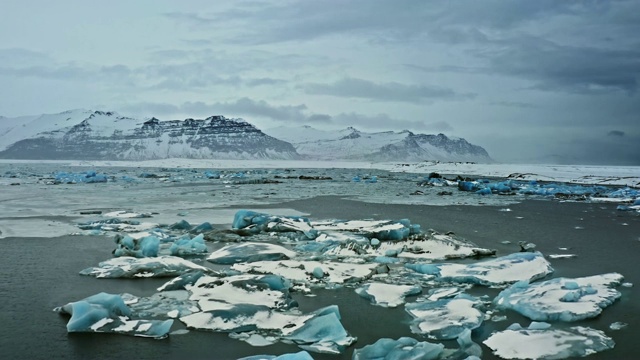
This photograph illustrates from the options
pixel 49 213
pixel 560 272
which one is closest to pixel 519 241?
pixel 560 272

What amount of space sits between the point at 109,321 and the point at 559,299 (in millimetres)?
4013

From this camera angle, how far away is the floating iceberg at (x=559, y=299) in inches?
185

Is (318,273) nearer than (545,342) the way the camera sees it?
No

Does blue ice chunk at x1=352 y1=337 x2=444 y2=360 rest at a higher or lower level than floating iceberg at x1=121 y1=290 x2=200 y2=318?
higher

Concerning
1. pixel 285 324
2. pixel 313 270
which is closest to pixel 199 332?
pixel 285 324

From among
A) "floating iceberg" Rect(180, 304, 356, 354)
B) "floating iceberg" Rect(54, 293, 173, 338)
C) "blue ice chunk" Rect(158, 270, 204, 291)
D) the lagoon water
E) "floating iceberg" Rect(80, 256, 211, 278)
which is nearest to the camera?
the lagoon water

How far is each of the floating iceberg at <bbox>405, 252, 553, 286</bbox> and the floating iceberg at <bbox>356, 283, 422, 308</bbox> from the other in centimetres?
73

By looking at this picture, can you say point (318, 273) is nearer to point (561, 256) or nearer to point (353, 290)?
point (353, 290)

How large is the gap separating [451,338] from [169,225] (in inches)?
288

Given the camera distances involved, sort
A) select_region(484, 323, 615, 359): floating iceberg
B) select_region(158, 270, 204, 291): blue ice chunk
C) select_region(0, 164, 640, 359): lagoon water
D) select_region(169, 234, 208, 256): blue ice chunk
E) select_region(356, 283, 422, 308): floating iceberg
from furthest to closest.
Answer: select_region(169, 234, 208, 256): blue ice chunk < select_region(158, 270, 204, 291): blue ice chunk < select_region(356, 283, 422, 308): floating iceberg < select_region(0, 164, 640, 359): lagoon water < select_region(484, 323, 615, 359): floating iceberg

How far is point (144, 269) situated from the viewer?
6227 millimetres

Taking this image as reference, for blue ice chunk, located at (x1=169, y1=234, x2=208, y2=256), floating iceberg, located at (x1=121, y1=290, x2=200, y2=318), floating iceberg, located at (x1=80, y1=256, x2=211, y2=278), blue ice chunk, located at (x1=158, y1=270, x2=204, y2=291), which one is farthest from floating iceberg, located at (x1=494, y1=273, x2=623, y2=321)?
blue ice chunk, located at (x1=169, y1=234, x2=208, y2=256)

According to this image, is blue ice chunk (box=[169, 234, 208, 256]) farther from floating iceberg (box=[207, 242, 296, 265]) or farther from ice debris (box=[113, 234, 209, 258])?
floating iceberg (box=[207, 242, 296, 265])

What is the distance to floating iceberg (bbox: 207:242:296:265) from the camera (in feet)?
22.7
